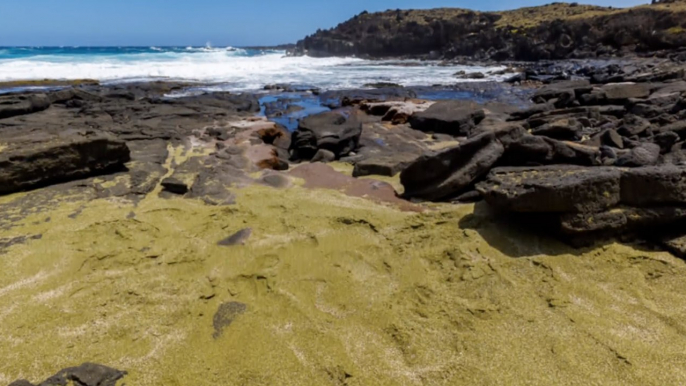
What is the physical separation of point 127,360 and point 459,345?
6.19 ft

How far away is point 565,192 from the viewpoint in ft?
9.95

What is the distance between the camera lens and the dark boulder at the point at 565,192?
3.04 metres

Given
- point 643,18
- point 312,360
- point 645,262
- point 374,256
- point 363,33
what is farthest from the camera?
point 363,33

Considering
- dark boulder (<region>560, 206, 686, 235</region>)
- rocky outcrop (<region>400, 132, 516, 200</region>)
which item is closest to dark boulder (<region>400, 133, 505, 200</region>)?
rocky outcrop (<region>400, 132, 516, 200</region>)

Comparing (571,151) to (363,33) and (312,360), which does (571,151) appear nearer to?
(312,360)

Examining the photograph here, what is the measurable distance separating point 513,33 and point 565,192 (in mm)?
49318

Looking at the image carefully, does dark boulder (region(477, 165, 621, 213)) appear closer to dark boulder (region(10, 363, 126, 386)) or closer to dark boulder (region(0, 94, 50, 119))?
dark boulder (region(10, 363, 126, 386))

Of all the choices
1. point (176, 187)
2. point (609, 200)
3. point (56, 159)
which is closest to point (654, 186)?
point (609, 200)

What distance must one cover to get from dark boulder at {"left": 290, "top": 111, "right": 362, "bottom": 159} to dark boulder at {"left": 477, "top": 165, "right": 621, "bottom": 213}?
4.14 m

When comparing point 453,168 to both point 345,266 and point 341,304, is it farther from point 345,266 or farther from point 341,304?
point 341,304

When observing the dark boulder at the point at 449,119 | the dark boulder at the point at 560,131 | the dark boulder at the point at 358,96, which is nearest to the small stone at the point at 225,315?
the dark boulder at the point at 560,131

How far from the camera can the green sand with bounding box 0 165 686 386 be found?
2129 mm

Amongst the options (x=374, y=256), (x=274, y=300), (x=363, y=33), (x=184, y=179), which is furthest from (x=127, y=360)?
(x=363, y=33)

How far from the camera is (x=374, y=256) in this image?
3.24 metres
